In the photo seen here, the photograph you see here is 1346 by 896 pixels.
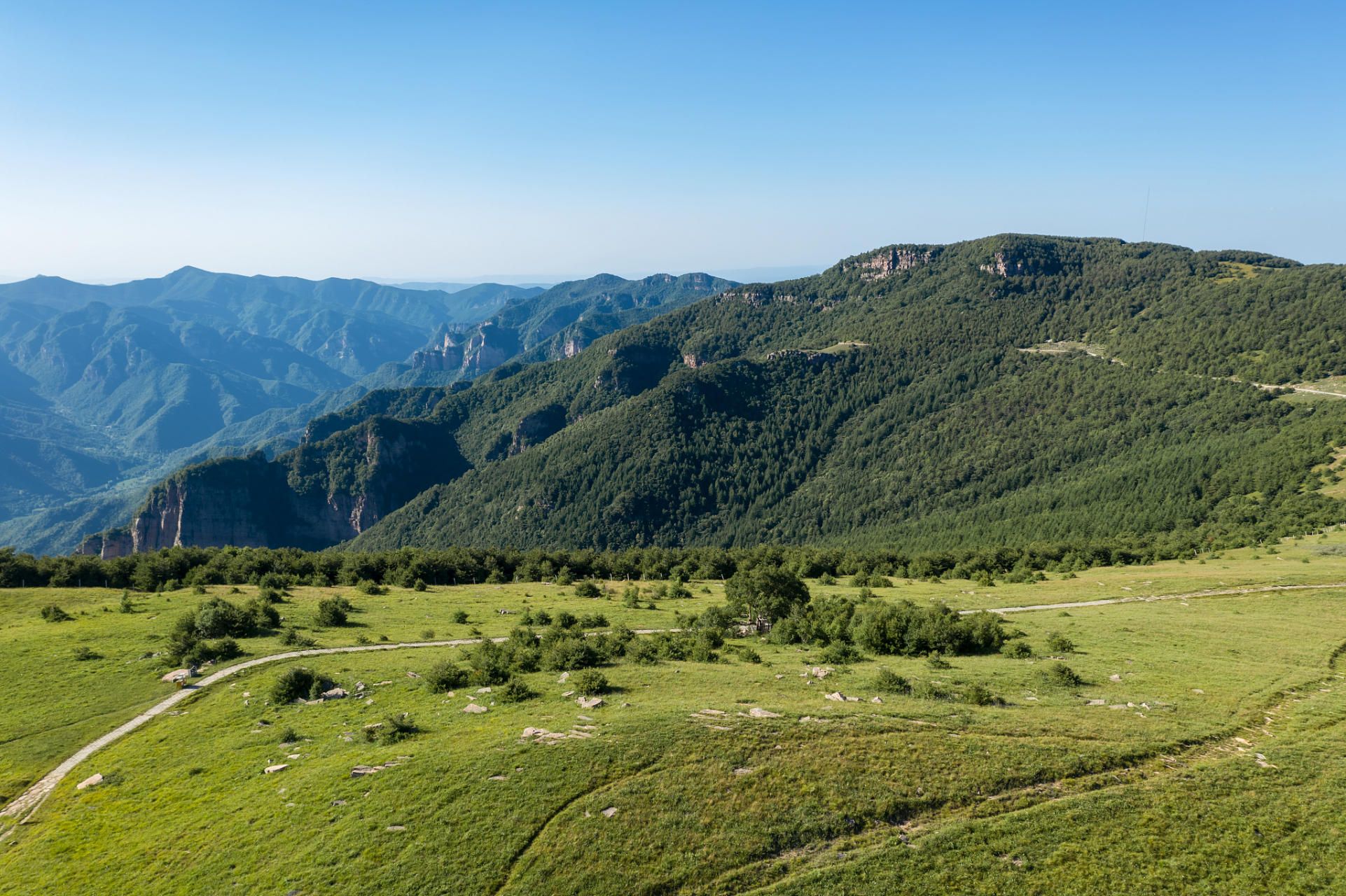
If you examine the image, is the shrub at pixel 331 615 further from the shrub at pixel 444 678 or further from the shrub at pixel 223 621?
the shrub at pixel 444 678

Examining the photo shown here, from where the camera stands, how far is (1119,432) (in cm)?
17838

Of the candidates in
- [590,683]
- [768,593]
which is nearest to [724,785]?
[590,683]

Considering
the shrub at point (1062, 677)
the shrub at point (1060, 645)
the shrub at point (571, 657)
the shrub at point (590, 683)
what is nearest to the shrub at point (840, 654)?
the shrub at point (1062, 677)

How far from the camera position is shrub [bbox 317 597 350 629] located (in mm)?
58250

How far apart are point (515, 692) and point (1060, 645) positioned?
132 feet

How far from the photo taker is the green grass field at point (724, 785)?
1991 centimetres

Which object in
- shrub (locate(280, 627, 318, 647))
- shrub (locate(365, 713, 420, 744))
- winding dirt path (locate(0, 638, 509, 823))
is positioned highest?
shrub (locate(365, 713, 420, 744))

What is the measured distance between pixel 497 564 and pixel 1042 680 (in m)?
82.0

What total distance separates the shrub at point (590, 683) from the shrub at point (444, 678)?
816cm

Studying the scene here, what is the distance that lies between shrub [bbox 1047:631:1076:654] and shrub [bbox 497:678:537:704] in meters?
38.8

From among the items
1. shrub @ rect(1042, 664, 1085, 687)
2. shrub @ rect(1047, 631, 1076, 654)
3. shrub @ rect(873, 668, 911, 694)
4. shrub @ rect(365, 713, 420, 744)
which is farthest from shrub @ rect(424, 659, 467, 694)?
shrub @ rect(1047, 631, 1076, 654)

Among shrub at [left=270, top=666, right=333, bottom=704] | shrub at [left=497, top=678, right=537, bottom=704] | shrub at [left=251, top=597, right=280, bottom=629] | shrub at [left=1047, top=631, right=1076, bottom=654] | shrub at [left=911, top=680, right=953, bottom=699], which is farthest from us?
shrub at [left=251, top=597, right=280, bottom=629]

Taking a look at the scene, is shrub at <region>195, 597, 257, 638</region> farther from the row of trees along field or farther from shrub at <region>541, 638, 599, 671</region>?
shrub at <region>541, 638, 599, 671</region>

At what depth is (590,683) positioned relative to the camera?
36031 millimetres
